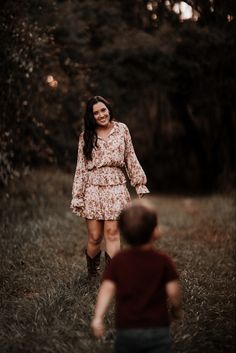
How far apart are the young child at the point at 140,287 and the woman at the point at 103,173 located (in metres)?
2.13

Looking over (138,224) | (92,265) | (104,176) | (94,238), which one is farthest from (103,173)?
(138,224)

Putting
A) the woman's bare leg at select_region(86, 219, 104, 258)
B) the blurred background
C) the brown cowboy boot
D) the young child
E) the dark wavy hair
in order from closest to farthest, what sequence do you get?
the young child → the dark wavy hair → the woman's bare leg at select_region(86, 219, 104, 258) → the brown cowboy boot → the blurred background

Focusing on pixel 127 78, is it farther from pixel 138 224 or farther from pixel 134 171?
pixel 138 224

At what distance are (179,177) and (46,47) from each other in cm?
983

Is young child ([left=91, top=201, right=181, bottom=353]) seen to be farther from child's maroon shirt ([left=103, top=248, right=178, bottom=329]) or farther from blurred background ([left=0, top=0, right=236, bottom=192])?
blurred background ([left=0, top=0, right=236, bottom=192])

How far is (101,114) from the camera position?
5.05m

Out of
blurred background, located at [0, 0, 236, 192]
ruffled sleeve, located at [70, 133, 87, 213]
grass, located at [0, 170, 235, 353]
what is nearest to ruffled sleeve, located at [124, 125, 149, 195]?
ruffled sleeve, located at [70, 133, 87, 213]

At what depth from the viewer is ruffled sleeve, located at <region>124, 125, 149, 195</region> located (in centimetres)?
509

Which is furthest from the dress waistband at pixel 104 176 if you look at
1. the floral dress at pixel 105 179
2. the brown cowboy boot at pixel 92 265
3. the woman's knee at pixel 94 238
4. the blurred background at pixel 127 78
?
the blurred background at pixel 127 78

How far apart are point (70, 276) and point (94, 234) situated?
689 mm

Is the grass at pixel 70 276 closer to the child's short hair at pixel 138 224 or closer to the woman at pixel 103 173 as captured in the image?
the woman at pixel 103 173

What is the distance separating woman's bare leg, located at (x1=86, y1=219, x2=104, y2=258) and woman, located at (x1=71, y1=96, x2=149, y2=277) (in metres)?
0.01

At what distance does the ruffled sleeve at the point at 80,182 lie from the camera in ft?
16.8

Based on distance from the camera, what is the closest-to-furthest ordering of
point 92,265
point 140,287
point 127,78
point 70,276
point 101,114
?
1. point 140,287
2. point 101,114
3. point 92,265
4. point 70,276
5. point 127,78
